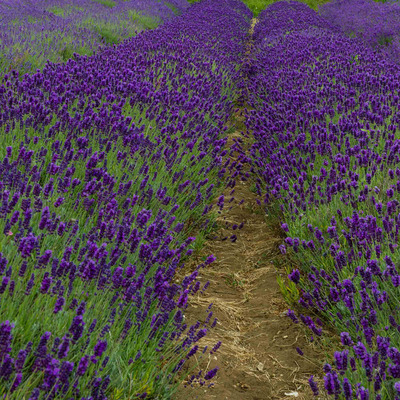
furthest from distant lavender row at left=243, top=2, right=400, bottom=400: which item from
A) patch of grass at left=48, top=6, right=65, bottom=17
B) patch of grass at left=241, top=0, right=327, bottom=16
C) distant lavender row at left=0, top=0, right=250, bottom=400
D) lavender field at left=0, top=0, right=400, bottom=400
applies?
patch of grass at left=241, top=0, right=327, bottom=16

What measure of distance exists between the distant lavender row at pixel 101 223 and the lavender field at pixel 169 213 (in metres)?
0.01

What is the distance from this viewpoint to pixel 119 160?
11.8 feet

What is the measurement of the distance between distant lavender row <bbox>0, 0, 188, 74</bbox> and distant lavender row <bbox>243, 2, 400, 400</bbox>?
2875 millimetres

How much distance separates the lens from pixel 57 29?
8.47m

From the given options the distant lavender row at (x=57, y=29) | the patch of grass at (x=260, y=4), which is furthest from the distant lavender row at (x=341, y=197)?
the patch of grass at (x=260, y=4)

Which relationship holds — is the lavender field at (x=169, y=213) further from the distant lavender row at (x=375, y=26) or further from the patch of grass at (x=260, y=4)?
the patch of grass at (x=260, y=4)

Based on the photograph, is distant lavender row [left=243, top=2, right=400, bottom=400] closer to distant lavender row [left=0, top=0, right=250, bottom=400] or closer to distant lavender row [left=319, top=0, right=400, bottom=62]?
distant lavender row [left=0, top=0, right=250, bottom=400]

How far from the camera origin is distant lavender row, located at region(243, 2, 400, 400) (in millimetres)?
2025

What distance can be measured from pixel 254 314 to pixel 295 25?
11.6 meters

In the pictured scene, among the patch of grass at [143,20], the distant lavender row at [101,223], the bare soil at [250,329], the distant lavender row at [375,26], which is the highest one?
the distant lavender row at [375,26]

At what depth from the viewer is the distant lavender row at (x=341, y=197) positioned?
6.64 feet

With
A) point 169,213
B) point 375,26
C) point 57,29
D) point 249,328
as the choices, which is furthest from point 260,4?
point 249,328

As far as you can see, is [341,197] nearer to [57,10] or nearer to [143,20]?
[57,10]

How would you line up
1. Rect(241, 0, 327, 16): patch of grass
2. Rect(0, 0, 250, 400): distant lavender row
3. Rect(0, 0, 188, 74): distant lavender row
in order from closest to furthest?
1. Rect(0, 0, 250, 400): distant lavender row
2. Rect(0, 0, 188, 74): distant lavender row
3. Rect(241, 0, 327, 16): patch of grass
